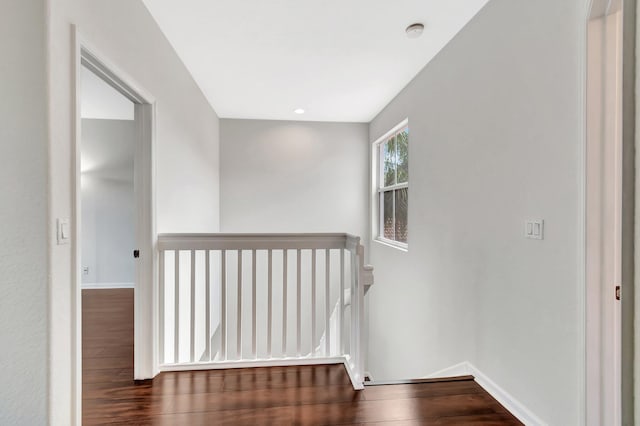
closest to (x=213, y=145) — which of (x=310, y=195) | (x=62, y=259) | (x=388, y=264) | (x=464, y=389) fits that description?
(x=310, y=195)

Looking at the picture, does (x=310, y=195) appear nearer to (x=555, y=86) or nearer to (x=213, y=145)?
(x=213, y=145)

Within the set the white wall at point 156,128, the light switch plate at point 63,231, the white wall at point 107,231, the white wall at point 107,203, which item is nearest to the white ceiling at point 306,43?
the white wall at point 156,128

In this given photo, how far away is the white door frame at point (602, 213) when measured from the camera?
126cm

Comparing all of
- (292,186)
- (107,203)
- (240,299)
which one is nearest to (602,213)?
(240,299)

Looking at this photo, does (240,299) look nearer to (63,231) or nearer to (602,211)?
(63,231)

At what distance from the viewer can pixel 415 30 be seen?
7.25 ft

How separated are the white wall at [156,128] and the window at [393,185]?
2228mm

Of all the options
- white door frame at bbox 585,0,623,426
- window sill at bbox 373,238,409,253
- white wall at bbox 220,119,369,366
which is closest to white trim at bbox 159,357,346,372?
white door frame at bbox 585,0,623,426

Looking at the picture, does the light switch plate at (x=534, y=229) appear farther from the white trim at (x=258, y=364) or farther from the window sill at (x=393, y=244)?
the window sill at (x=393, y=244)

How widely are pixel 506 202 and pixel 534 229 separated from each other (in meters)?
0.25

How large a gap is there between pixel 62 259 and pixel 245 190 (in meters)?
3.35

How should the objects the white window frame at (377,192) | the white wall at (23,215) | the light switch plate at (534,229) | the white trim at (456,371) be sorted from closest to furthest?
the white wall at (23,215) → the light switch plate at (534,229) → the white trim at (456,371) → the white window frame at (377,192)

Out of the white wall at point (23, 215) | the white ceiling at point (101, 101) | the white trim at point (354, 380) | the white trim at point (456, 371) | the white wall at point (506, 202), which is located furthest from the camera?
the white ceiling at point (101, 101)

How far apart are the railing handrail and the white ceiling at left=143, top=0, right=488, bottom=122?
4.87ft
